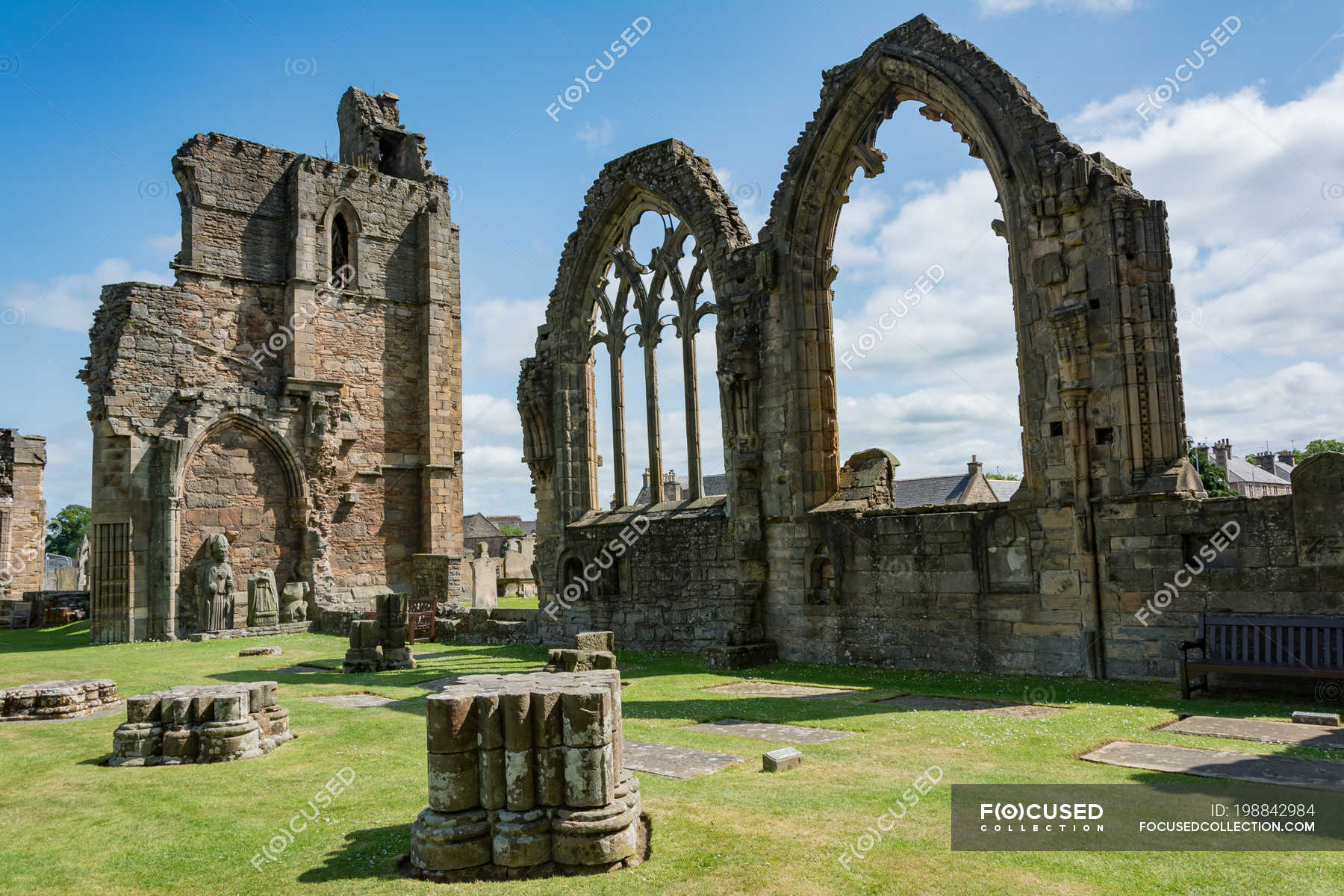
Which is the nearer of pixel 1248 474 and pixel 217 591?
pixel 217 591

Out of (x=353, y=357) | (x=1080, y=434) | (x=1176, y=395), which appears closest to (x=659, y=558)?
(x=1080, y=434)

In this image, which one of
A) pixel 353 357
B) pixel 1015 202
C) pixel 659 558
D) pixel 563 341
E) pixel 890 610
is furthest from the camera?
pixel 353 357

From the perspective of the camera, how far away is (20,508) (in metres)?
28.5

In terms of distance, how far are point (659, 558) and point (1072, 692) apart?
22.7 ft

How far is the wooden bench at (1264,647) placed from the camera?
294 inches

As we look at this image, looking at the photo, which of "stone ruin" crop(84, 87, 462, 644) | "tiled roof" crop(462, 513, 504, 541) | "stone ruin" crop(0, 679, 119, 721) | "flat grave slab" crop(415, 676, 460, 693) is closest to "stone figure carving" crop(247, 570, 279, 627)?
"stone ruin" crop(84, 87, 462, 644)

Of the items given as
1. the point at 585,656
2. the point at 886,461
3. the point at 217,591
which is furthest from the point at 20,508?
the point at 886,461

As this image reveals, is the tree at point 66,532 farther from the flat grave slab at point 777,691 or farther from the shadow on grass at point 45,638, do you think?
the flat grave slab at point 777,691

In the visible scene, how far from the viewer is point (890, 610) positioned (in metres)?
11.3

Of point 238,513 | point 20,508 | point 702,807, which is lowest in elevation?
point 702,807

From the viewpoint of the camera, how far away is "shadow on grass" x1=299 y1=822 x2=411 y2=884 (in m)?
4.35

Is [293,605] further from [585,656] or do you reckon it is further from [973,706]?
[973,706]

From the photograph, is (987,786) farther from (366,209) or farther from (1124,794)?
(366,209)

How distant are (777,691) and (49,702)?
281 inches
